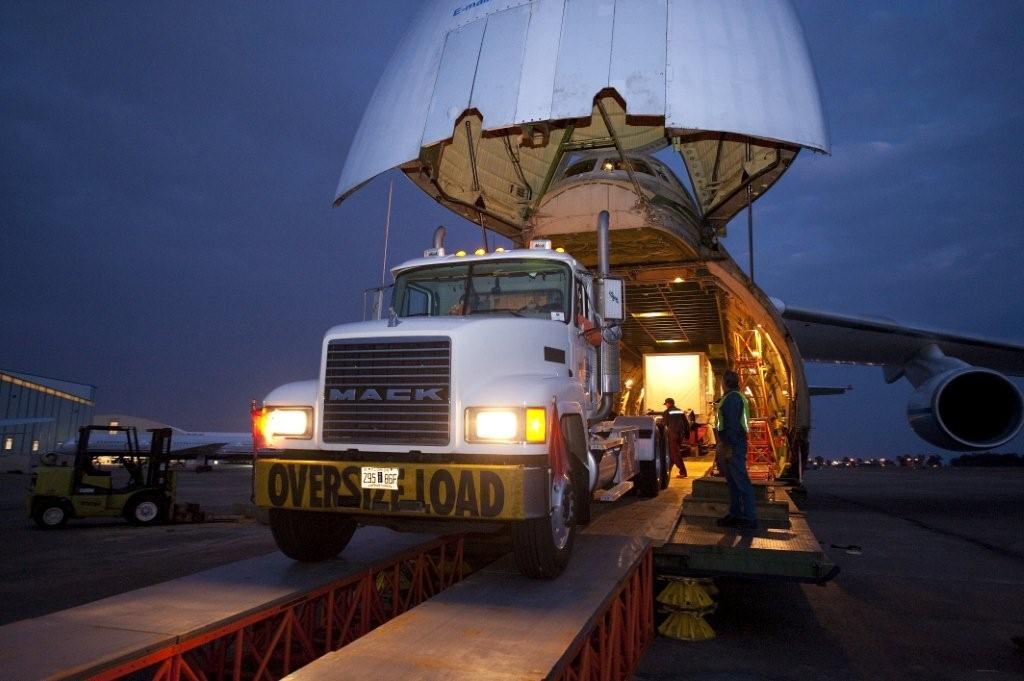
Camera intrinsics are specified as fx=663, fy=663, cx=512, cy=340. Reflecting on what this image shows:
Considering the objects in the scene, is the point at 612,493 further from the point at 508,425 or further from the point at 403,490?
the point at 403,490

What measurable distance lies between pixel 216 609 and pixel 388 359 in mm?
1732

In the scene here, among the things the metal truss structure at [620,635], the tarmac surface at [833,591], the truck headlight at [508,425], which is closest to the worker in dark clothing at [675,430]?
the tarmac surface at [833,591]

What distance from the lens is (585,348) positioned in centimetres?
570

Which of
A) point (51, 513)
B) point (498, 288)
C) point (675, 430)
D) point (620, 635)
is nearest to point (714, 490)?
point (620, 635)

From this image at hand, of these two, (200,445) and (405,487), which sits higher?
(405,487)

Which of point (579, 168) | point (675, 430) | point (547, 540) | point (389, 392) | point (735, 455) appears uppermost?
point (579, 168)

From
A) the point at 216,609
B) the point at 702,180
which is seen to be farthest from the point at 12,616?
the point at 702,180

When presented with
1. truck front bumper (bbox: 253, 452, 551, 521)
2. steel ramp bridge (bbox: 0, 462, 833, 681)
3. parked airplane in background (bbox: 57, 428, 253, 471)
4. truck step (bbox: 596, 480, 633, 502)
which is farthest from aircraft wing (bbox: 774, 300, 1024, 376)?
parked airplane in background (bbox: 57, 428, 253, 471)

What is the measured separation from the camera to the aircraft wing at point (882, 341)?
44.5ft

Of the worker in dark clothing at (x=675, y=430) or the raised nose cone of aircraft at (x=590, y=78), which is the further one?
the worker in dark clothing at (x=675, y=430)

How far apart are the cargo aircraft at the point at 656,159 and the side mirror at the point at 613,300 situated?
1.79 m

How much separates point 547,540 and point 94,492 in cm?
1324

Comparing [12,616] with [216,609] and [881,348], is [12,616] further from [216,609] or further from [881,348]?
[881,348]

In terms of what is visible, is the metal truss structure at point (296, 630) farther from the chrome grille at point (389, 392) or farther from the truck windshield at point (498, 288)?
the truck windshield at point (498, 288)
